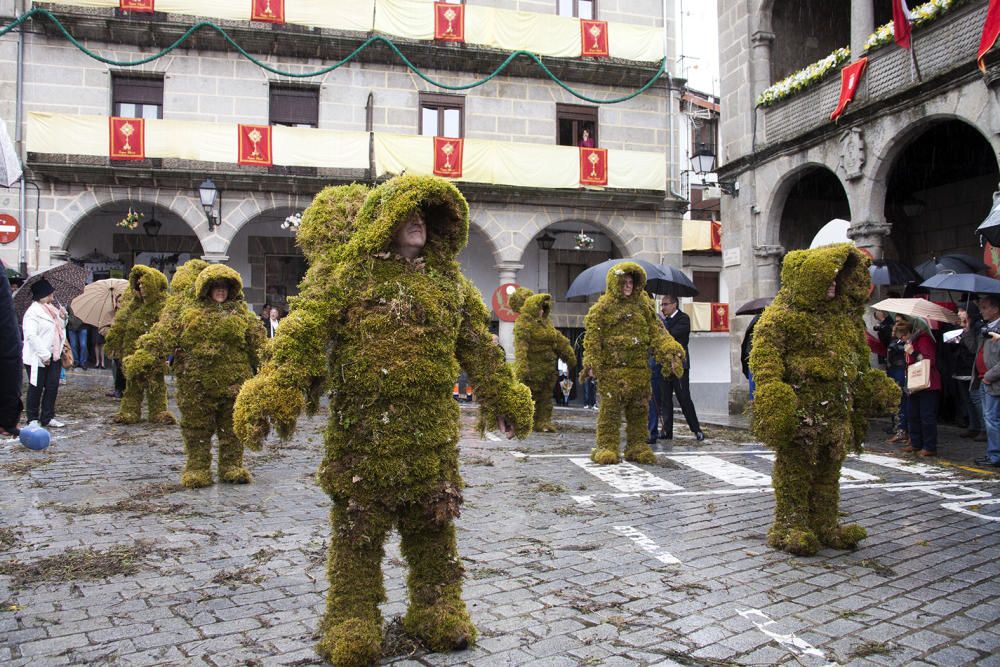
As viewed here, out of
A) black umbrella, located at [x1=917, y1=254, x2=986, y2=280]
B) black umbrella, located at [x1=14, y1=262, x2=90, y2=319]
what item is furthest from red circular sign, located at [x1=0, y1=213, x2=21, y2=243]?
black umbrella, located at [x1=917, y1=254, x2=986, y2=280]

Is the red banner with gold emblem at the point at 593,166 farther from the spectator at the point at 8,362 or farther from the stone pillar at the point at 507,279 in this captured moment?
the spectator at the point at 8,362

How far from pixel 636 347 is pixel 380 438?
549 centimetres

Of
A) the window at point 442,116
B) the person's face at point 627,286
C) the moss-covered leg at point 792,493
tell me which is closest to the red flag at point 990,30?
the person's face at point 627,286

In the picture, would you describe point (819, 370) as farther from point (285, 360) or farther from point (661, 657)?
point (285, 360)

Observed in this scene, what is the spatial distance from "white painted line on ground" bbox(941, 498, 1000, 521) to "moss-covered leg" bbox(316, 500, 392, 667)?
5.21 meters

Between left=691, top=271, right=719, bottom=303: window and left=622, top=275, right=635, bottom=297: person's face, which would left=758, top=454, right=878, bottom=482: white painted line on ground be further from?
left=691, top=271, right=719, bottom=303: window

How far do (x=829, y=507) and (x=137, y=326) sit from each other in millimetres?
9549

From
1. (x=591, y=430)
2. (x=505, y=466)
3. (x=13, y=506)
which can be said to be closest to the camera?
(x=13, y=506)

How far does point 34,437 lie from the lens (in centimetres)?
388

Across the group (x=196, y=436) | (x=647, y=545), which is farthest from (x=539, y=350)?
(x=647, y=545)

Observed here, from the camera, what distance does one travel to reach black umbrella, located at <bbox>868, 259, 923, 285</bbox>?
1161cm

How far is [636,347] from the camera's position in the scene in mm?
8727

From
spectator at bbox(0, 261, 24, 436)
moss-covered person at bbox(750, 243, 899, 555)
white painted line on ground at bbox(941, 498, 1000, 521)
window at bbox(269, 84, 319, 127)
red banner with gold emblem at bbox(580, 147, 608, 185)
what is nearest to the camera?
spectator at bbox(0, 261, 24, 436)

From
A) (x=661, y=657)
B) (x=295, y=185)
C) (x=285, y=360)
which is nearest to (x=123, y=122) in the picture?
(x=295, y=185)
